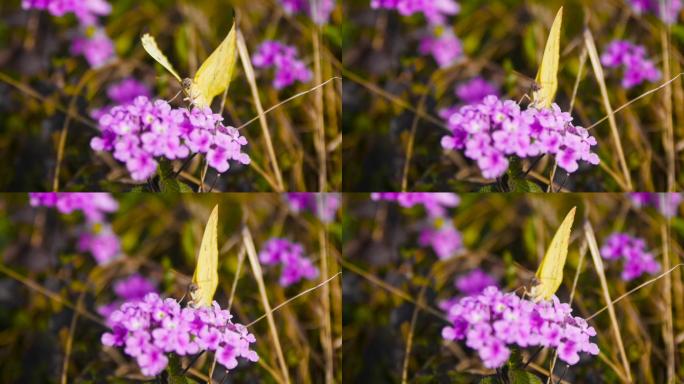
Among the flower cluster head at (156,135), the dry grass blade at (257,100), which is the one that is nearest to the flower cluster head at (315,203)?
the dry grass blade at (257,100)

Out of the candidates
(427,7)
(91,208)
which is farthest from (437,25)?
(91,208)

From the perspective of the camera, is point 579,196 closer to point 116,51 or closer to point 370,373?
point 370,373

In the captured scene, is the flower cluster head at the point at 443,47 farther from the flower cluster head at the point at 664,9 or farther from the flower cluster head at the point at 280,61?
the flower cluster head at the point at 664,9

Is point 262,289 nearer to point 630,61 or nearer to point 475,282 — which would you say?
point 475,282

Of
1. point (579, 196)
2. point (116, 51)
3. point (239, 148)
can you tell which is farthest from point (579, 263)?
point (116, 51)

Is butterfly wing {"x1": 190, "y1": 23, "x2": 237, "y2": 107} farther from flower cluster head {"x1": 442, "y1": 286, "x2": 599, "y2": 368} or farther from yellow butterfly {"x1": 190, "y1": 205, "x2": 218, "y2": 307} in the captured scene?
flower cluster head {"x1": 442, "y1": 286, "x2": 599, "y2": 368}

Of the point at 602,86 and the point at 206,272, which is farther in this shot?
the point at 602,86

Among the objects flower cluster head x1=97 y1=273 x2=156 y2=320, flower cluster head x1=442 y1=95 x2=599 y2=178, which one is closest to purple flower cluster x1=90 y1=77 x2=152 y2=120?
flower cluster head x1=97 y1=273 x2=156 y2=320
